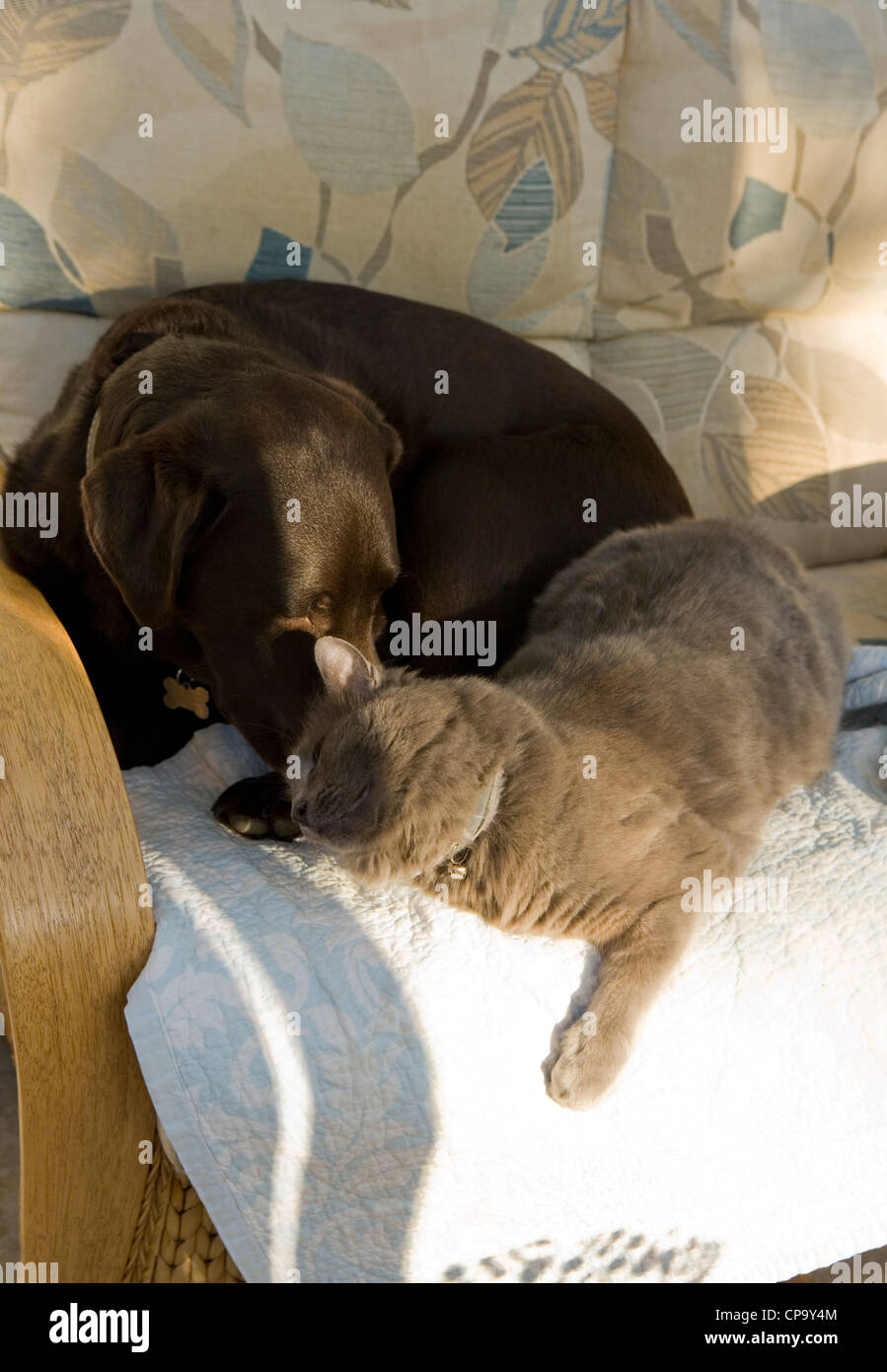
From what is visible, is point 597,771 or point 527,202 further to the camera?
point 527,202

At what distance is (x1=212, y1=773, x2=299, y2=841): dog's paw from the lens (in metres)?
1.45

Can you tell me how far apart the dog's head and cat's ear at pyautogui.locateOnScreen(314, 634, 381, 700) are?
18 cm

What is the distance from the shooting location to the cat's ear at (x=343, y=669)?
4.02ft

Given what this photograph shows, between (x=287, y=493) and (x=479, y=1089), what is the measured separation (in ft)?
2.59

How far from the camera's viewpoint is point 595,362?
2.35m

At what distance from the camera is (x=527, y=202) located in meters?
2.12

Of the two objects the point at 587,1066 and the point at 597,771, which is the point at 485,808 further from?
the point at 587,1066

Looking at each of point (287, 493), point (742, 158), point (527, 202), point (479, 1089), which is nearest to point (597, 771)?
point (479, 1089)

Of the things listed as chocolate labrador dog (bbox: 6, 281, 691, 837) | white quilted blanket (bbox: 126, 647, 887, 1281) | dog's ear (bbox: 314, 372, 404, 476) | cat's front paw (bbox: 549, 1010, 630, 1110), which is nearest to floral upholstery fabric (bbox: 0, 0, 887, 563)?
chocolate labrador dog (bbox: 6, 281, 691, 837)

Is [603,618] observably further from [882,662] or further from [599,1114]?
[599,1114]

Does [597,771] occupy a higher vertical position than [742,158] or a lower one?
lower

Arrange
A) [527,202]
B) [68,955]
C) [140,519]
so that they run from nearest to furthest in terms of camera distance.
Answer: [68,955] < [140,519] < [527,202]

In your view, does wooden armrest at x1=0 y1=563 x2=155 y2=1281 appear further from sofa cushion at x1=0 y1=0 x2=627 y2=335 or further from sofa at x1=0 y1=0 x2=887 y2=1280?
sofa cushion at x1=0 y1=0 x2=627 y2=335

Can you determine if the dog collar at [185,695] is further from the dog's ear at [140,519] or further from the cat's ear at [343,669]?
the cat's ear at [343,669]
